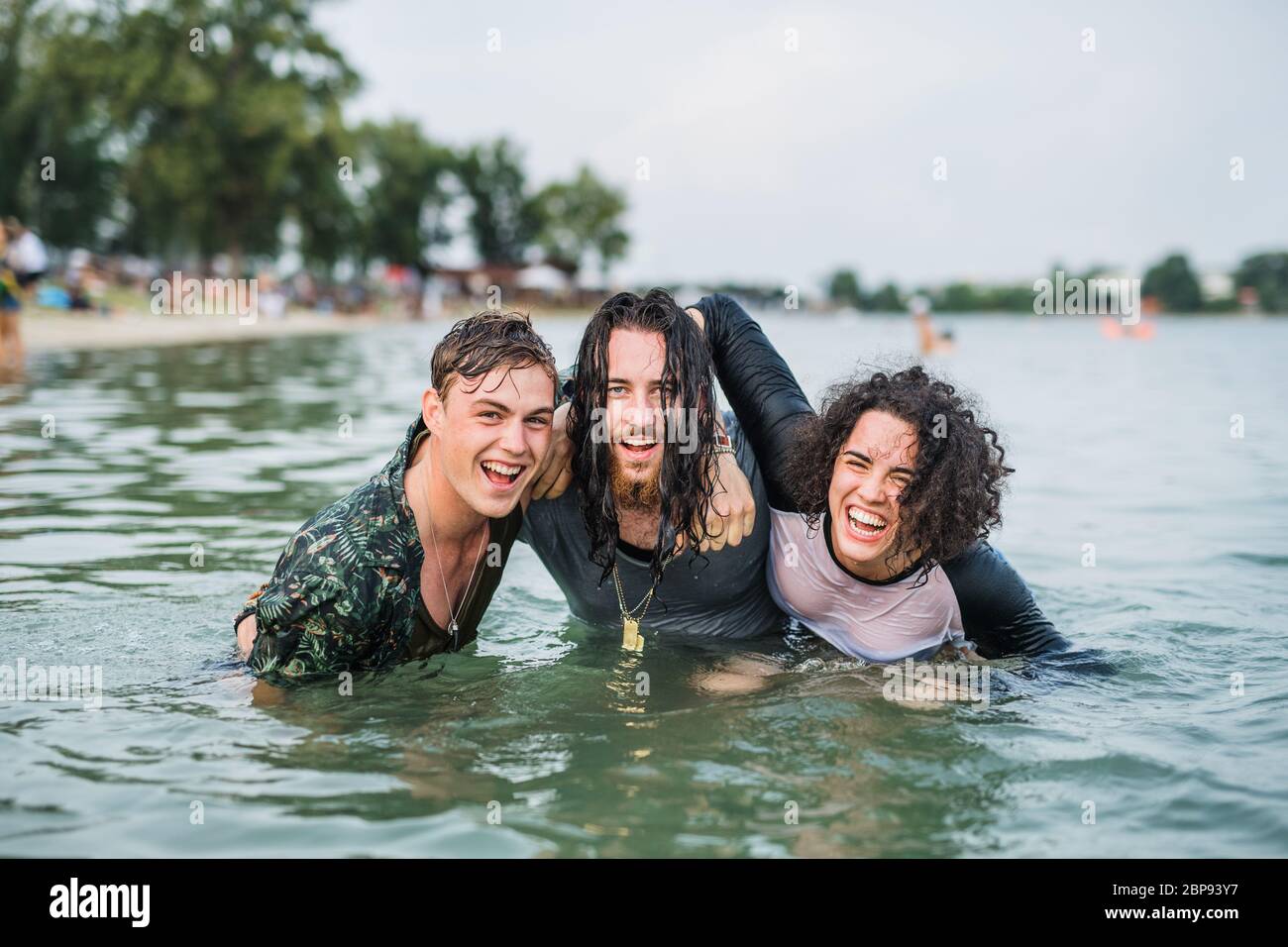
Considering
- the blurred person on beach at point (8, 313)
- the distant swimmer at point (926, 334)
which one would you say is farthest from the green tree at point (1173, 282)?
the blurred person on beach at point (8, 313)

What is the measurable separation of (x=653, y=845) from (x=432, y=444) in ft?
6.74

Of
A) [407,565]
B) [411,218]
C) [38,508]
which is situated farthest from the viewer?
[411,218]

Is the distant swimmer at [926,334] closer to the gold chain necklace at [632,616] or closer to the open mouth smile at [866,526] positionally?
the gold chain necklace at [632,616]

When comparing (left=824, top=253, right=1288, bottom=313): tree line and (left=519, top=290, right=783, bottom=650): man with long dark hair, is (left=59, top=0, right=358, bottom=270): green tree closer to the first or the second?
(left=519, top=290, right=783, bottom=650): man with long dark hair

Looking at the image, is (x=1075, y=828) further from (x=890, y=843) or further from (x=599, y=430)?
(x=599, y=430)

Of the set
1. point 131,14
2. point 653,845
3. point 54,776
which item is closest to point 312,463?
point 54,776

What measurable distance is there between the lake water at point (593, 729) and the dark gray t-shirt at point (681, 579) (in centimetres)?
19

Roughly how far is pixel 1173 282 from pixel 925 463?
11541cm

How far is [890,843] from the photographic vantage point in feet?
11.6

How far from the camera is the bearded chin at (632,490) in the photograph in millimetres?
4773

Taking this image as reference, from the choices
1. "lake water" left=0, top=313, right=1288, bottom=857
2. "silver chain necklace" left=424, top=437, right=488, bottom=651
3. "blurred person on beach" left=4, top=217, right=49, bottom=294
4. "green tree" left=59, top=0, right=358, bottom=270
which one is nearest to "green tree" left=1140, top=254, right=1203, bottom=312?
"green tree" left=59, top=0, right=358, bottom=270

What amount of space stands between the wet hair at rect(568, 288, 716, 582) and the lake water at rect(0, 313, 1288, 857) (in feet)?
2.66

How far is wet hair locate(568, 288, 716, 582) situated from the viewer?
462 cm

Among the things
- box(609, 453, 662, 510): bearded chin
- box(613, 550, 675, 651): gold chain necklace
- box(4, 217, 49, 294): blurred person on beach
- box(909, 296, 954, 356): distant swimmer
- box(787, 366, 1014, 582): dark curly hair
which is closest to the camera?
box(609, 453, 662, 510): bearded chin
